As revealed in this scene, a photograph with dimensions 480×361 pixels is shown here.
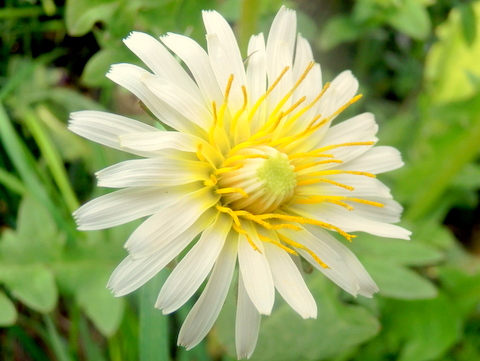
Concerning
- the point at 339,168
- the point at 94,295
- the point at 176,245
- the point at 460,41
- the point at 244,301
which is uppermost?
the point at 460,41

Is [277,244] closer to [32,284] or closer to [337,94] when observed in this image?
[337,94]

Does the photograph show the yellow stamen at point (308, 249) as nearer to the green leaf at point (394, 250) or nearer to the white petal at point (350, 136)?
the white petal at point (350, 136)

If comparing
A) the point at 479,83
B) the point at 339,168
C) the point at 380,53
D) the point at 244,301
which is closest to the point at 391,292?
the point at 339,168

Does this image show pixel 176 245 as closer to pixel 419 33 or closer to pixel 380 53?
pixel 419 33

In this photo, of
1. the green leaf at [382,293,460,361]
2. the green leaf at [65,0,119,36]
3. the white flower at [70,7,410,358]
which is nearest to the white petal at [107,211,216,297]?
the white flower at [70,7,410,358]

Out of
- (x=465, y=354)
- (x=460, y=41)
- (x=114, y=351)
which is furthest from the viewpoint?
(x=460, y=41)

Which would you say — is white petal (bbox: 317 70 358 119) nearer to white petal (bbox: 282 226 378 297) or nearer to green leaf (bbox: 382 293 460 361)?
white petal (bbox: 282 226 378 297)

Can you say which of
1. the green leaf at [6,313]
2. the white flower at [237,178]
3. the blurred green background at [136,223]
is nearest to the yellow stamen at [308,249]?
the white flower at [237,178]
